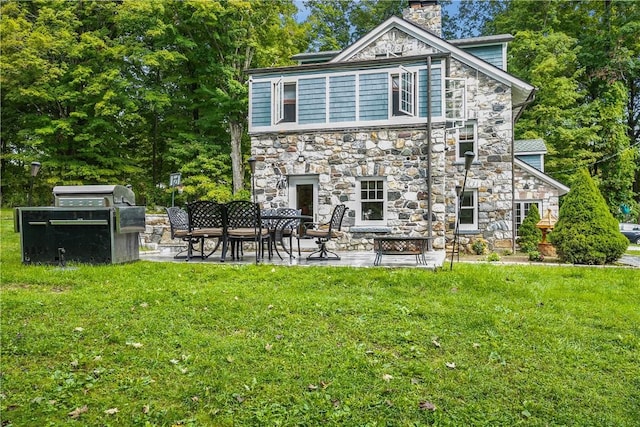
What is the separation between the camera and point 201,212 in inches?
292

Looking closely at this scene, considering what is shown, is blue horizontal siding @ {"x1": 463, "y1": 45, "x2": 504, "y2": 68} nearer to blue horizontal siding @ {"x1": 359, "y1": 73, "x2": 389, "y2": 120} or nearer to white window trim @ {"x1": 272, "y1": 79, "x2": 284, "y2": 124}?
blue horizontal siding @ {"x1": 359, "y1": 73, "x2": 389, "y2": 120}

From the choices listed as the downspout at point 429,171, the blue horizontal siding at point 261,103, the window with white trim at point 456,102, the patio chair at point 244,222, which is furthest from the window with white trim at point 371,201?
the patio chair at point 244,222

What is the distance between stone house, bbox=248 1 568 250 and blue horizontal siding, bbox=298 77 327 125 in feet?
0.09

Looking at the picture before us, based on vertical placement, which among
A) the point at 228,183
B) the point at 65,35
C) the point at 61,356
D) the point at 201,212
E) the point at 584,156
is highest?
the point at 65,35

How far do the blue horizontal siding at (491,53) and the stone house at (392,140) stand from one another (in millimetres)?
2300

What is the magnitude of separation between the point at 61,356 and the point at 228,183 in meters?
15.2

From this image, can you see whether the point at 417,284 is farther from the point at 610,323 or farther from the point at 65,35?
the point at 65,35

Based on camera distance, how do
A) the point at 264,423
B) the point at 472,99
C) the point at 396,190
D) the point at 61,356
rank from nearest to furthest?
the point at 264,423
the point at 61,356
the point at 396,190
the point at 472,99

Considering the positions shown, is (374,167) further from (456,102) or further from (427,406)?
(427,406)

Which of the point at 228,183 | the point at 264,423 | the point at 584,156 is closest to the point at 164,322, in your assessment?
the point at 264,423

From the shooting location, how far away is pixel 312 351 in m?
4.12

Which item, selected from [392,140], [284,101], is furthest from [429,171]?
[284,101]

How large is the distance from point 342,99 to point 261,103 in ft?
7.98

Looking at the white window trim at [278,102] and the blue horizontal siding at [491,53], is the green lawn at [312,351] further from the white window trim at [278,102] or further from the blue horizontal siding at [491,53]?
the blue horizontal siding at [491,53]
